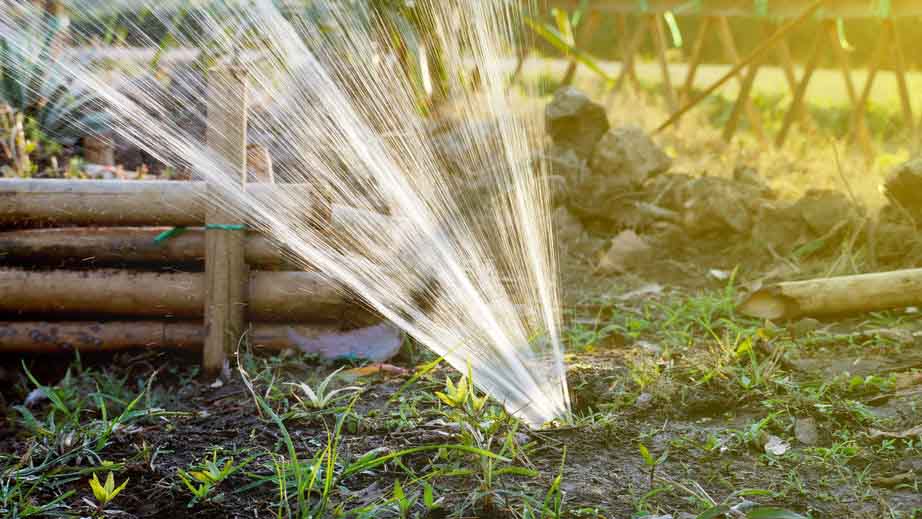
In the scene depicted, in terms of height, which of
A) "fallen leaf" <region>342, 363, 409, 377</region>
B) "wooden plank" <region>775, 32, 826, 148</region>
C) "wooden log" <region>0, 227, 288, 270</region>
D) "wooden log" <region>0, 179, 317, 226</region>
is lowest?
"fallen leaf" <region>342, 363, 409, 377</region>

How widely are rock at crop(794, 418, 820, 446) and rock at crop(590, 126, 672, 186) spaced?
323cm

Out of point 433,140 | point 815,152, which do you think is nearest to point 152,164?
point 433,140

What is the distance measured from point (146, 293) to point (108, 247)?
0.26 meters

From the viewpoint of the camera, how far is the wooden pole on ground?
13.0ft

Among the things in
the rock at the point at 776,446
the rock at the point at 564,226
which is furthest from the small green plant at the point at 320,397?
the rock at the point at 564,226

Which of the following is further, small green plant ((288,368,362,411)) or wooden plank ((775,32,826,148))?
wooden plank ((775,32,826,148))

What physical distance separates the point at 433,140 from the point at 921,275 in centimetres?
316

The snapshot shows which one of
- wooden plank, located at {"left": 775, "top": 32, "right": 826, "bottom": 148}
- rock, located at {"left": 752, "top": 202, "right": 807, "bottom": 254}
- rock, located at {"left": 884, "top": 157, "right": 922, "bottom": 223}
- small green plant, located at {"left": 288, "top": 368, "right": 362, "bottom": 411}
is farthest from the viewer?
wooden plank, located at {"left": 775, "top": 32, "right": 826, "bottom": 148}

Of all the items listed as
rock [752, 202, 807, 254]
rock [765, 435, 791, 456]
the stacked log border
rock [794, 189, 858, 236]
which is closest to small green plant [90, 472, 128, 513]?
rock [765, 435, 791, 456]

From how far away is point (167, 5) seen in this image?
6.50 meters

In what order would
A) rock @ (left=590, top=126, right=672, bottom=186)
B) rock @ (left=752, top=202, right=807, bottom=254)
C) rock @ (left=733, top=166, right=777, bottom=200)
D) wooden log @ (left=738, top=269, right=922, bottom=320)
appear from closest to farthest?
wooden log @ (left=738, top=269, right=922, bottom=320)
rock @ (left=752, top=202, right=807, bottom=254)
rock @ (left=733, top=166, right=777, bottom=200)
rock @ (left=590, top=126, right=672, bottom=186)

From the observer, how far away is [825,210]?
5.45m

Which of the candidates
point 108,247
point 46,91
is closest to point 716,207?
point 108,247

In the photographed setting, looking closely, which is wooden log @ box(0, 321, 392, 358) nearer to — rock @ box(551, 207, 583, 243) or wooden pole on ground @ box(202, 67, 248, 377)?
wooden pole on ground @ box(202, 67, 248, 377)
